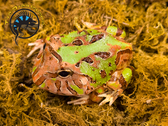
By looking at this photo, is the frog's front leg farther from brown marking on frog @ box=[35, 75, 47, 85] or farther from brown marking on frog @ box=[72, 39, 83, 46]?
brown marking on frog @ box=[35, 75, 47, 85]

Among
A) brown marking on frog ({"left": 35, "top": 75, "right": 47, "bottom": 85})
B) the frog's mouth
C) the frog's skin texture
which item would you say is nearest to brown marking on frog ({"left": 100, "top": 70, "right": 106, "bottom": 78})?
the frog's skin texture

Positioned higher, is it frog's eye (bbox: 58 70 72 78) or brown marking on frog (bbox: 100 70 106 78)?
frog's eye (bbox: 58 70 72 78)

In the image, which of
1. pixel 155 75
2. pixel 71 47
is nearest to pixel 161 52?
pixel 155 75

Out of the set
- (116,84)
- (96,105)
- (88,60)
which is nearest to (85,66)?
(88,60)

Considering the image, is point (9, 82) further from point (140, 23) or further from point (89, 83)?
point (140, 23)

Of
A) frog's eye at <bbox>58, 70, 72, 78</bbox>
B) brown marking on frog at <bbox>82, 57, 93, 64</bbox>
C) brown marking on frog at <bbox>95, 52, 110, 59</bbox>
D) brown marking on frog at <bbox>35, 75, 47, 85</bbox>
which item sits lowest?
brown marking on frog at <bbox>35, 75, 47, 85</bbox>

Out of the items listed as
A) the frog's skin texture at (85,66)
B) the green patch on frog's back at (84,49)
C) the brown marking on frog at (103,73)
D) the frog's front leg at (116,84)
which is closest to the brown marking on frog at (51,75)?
the frog's skin texture at (85,66)

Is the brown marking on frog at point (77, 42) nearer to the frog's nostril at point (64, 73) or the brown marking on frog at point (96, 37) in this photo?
the brown marking on frog at point (96, 37)
